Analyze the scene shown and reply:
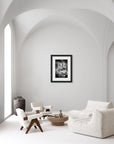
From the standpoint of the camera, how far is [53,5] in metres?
7.47

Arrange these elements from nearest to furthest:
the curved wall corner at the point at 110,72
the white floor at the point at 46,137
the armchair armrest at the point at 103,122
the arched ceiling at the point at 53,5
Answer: the white floor at the point at 46,137
the armchair armrest at the point at 103,122
the arched ceiling at the point at 53,5
the curved wall corner at the point at 110,72

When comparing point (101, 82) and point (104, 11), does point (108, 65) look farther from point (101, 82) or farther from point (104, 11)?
point (104, 11)

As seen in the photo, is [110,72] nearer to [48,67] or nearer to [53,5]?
[48,67]

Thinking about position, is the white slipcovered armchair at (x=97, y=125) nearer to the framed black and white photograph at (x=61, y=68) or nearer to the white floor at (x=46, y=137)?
the white floor at (x=46, y=137)

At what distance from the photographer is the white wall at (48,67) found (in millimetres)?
10648

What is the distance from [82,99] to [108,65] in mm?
1777

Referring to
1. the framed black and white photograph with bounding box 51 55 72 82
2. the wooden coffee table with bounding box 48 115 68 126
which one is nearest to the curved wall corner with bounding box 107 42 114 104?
the framed black and white photograph with bounding box 51 55 72 82

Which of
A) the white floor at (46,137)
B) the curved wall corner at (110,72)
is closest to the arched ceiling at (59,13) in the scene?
the curved wall corner at (110,72)

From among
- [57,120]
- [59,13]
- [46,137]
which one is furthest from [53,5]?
[46,137]

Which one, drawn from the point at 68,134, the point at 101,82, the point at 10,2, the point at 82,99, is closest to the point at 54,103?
the point at 82,99

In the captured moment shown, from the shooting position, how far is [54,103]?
10.7 meters

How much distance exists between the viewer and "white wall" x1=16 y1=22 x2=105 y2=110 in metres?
10.6

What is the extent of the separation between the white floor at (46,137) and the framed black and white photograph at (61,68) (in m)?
3.74

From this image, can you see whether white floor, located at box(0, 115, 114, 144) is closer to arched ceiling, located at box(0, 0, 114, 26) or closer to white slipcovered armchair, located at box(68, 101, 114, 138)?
white slipcovered armchair, located at box(68, 101, 114, 138)
